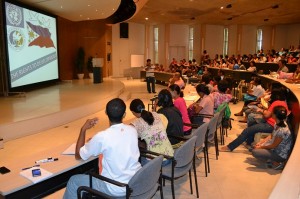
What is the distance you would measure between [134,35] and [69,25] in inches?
235

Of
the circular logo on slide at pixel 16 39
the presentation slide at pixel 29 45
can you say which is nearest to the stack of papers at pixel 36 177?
the presentation slide at pixel 29 45

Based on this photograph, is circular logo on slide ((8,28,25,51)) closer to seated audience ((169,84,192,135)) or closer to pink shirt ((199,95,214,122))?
seated audience ((169,84,192,135))

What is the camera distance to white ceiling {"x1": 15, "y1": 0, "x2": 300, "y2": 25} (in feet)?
30.3

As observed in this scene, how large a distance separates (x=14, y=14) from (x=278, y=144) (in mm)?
7265

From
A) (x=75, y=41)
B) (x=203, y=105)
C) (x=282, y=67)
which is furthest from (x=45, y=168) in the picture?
(x=75, y=41)

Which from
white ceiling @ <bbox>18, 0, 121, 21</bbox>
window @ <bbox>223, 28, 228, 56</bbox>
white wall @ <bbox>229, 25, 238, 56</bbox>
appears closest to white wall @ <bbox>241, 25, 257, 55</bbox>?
white wall @ <bbox>229, 25, 238, 56</bbox>

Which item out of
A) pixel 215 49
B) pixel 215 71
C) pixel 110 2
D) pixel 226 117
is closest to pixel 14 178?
pixel 226 117

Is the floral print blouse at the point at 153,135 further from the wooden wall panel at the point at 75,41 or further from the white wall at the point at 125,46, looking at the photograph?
the white wall at the point at 125,46

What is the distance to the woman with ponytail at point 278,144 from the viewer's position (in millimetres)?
3729

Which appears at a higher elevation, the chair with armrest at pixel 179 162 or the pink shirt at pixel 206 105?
the pink shirt at pixel 206 105

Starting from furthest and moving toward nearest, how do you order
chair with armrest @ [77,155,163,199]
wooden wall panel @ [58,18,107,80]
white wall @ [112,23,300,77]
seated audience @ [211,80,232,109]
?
white wall @ [112,23,300,77] < wooden wall panel @ [58,18,107,80] < seated audience @ [211,80,232,109] < chair with armrest @ [77,155,163,199]

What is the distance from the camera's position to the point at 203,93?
4926 millimetres

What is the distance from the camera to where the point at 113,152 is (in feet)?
7.02

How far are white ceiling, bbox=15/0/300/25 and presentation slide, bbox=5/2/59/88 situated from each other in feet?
1.78
